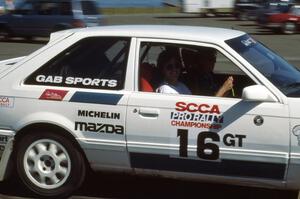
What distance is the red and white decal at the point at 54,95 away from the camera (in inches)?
198

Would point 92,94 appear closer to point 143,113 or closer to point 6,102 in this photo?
point 143,113

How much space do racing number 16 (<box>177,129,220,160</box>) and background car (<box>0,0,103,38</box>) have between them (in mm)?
18281

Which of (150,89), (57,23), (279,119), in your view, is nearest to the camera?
(279,119)

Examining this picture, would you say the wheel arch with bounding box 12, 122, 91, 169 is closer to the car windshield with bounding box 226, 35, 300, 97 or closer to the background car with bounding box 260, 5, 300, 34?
the car windshield with bounding box 226, 35, 300, 97

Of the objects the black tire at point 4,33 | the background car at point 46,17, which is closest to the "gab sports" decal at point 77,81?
the background car at point 46,17

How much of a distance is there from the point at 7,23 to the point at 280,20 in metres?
12.1

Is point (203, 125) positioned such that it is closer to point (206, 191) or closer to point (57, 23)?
point (206, 191)

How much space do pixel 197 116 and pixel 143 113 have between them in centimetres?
42

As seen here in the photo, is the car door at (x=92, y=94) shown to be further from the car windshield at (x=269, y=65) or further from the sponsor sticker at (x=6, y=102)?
the car windshield at (x=269, y=65)

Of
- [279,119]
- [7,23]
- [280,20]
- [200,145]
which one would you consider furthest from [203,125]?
[280,20]

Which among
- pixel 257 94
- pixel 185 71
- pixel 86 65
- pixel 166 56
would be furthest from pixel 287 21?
pixel 257 94

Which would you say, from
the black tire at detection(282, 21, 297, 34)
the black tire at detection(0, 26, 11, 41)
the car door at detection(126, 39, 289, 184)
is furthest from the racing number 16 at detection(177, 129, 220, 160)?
the black tire at detection(282, 21, 297, 34)

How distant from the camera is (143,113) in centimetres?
482

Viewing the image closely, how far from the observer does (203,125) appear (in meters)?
4.72
